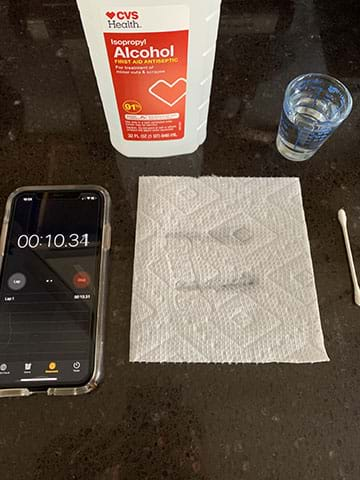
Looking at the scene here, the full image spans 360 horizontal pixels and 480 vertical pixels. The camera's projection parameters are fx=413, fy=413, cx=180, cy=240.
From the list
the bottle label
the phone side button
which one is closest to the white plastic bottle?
the bottle label

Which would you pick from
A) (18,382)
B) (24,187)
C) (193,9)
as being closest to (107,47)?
(193,9)

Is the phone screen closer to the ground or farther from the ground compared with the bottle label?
closer to the ground

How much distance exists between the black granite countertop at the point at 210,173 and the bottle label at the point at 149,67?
0.06 m

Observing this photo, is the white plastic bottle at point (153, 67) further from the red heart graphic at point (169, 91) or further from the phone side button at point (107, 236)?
the phone side button at point (107, 236)

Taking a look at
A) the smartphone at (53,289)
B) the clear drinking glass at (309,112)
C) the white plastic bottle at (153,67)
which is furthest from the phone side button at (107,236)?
the clear drinking glass at (309,112)

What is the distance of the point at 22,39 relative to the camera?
59 cm

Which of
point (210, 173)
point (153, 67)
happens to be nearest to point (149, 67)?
point (153, 67)

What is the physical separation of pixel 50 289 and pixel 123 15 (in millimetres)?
259

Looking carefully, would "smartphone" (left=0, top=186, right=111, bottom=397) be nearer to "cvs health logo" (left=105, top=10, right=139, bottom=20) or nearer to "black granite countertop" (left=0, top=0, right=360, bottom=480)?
"black granite countertop" (left=0, top=0, right=360, bottom=480)

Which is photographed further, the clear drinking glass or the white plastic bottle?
the clear drinking glass

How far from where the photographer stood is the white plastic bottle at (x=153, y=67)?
1.15 feet

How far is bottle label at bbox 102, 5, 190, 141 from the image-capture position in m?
0.35

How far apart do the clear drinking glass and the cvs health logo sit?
0.66 ft

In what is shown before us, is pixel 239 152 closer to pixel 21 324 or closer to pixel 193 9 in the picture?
pixel 193 9
